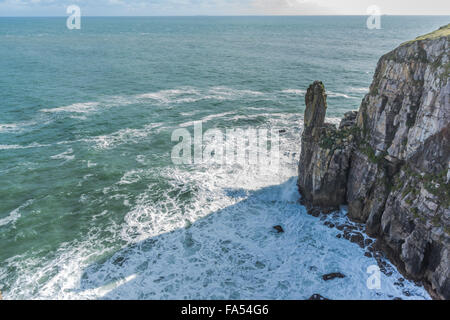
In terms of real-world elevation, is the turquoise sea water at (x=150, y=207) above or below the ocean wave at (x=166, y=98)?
below

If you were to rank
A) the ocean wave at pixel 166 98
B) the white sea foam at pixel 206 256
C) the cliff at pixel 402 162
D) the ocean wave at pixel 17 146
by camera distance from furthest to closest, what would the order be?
the ocean wave at pixel 166 98, the ocean wave at pixel 17 146, the white sea foam at pixel 206 256, the cliff at pixel 402 162

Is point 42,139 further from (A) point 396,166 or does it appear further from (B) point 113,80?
(A) point 396,166

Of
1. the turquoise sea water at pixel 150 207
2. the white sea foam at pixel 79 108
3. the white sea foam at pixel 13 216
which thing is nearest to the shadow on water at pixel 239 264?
the turquoise sea water at pixel 150 207

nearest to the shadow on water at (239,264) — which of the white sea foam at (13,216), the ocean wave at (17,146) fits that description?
the white sea foam at (13,216)

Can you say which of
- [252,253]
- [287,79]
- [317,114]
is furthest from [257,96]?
[252,253]

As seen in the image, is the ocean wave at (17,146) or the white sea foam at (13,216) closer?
the white sea foam at (13,216)

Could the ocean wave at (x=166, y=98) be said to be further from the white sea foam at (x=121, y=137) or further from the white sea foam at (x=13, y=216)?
the white sea foam at (x=13, y=216)

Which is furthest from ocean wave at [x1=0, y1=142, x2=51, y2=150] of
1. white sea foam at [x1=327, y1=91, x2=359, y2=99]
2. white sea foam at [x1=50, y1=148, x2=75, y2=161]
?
white sea foam at [x1=327, y1=91, x2=359, y2=99]

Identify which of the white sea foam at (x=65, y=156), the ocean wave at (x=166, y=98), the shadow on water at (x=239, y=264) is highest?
the ocean wave at (x=166, y=98)

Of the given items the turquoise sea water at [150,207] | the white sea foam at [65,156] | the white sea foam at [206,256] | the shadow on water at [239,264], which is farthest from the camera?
the white sea foam at [65,156]
